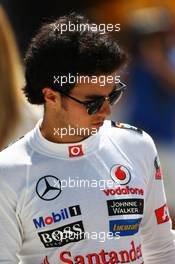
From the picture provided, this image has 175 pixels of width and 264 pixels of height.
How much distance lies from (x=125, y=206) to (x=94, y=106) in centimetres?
34

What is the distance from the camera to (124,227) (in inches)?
89.5

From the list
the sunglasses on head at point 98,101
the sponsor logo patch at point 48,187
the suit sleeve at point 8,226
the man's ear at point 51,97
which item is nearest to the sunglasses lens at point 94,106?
the sunglasses on head at point 98,101

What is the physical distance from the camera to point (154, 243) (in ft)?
8.22

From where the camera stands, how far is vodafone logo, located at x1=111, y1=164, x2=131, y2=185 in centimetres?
230

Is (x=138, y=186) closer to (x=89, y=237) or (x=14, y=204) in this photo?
(x=89, y=237)

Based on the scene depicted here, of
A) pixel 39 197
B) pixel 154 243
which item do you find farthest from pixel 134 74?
pixel 39 197

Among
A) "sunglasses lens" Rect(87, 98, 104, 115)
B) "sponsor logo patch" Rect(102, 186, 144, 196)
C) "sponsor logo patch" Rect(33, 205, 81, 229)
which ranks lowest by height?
"sponsor logo patch" Rect(33, 205, 81, 229)

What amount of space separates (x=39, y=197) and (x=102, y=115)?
337mm

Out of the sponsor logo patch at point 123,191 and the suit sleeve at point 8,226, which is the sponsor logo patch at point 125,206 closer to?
the sponsor logo patch at point 123,191

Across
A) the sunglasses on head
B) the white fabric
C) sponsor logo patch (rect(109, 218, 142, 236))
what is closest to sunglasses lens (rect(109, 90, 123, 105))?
the sunglasses on head

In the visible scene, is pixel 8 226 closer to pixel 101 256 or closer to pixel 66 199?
pixel 66 199

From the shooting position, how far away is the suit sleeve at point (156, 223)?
7.95ft

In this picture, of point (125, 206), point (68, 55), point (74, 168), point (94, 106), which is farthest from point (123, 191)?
point (68, 55)

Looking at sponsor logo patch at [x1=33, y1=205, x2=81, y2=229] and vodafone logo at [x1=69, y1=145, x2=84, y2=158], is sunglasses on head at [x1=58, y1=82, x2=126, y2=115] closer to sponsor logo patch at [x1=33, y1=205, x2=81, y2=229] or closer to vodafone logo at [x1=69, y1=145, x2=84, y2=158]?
vodafone logo at [x1=69, y1=145, x2=84, y2=158]
